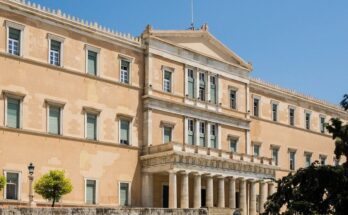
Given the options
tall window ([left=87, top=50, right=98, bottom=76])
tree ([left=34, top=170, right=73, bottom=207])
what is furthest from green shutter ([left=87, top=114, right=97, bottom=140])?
tree ([left=34, top=170, right=73, bottom=207])

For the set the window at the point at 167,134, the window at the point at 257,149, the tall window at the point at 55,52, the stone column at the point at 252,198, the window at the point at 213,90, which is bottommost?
the stone column at the point at 252,198

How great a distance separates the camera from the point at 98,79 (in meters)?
36.7

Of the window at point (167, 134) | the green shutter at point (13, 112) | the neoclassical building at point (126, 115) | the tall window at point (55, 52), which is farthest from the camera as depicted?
the window at point (167, 134)

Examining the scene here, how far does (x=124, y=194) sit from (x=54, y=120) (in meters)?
6.32

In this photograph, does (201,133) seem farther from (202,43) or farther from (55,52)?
(55,52)

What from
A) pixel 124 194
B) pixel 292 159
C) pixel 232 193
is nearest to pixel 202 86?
pixel 232 193

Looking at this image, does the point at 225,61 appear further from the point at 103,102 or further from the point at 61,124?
the point at 61,124

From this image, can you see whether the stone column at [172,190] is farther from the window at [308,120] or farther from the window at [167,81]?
the window at [308,120]

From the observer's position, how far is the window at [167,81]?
3988 cm

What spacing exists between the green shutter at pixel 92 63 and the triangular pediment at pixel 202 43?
435cm

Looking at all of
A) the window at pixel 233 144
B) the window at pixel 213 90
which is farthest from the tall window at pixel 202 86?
the window at pixel 233 144

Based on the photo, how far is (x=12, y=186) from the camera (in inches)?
1252

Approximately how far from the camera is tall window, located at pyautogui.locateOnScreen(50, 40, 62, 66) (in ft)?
113

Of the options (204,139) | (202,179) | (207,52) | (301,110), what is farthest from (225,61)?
(301,110)
